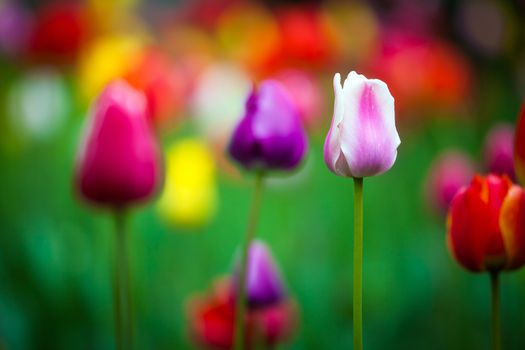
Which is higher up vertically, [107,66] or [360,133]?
[107,66]

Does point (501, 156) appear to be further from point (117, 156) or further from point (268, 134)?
point (117, 156)

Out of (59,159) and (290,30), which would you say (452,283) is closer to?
(290,30)

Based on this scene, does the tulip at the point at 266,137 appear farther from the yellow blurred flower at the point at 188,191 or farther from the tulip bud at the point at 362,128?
the yellow blurred flower at the point at 188,191

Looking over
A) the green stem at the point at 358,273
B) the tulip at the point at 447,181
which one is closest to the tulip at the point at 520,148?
the green stem at the point at 358,273

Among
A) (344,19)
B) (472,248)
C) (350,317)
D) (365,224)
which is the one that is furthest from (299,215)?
(472,248)

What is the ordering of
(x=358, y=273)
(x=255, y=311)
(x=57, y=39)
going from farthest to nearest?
(x=57, y=39) → (x=255, y=311) → (x=358, y=273)

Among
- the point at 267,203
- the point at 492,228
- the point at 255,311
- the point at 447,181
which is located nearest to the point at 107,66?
the point at 267,203
